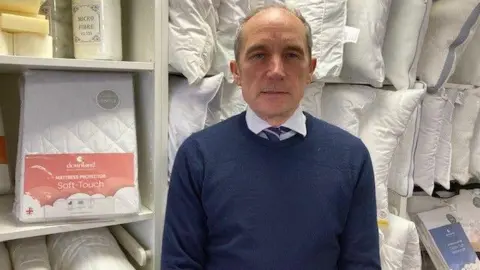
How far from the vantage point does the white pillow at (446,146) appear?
1644mm

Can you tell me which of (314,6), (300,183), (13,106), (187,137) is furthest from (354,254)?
(13,106)

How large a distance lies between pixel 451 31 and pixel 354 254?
3.03 feet

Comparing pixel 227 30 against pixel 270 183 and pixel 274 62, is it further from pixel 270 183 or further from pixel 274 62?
pixel 270 183

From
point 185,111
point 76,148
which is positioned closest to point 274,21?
point 185,111

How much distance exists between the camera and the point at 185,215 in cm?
98

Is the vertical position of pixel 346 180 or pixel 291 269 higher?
pixel 346 180

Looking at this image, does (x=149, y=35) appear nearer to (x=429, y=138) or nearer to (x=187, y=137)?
(x=187, y=137)

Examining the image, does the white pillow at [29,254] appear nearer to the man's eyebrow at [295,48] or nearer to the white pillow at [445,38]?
the man's eyebrow at [295,48]

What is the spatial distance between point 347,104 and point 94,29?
2.64ft

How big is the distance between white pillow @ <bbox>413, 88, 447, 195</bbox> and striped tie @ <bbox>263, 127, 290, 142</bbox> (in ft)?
2.67

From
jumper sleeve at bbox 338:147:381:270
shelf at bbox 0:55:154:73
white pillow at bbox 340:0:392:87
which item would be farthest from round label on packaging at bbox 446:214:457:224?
shelf at bbox 0:55:154:73

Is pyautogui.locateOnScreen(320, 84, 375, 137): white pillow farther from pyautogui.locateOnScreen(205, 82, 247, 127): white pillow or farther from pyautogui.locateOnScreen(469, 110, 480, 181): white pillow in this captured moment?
pyautogui.locateOnScreen(469, 110, 480, 181): white pillow

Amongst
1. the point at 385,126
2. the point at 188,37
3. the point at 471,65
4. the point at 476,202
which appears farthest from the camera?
the point at 476,202

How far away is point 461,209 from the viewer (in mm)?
1873
